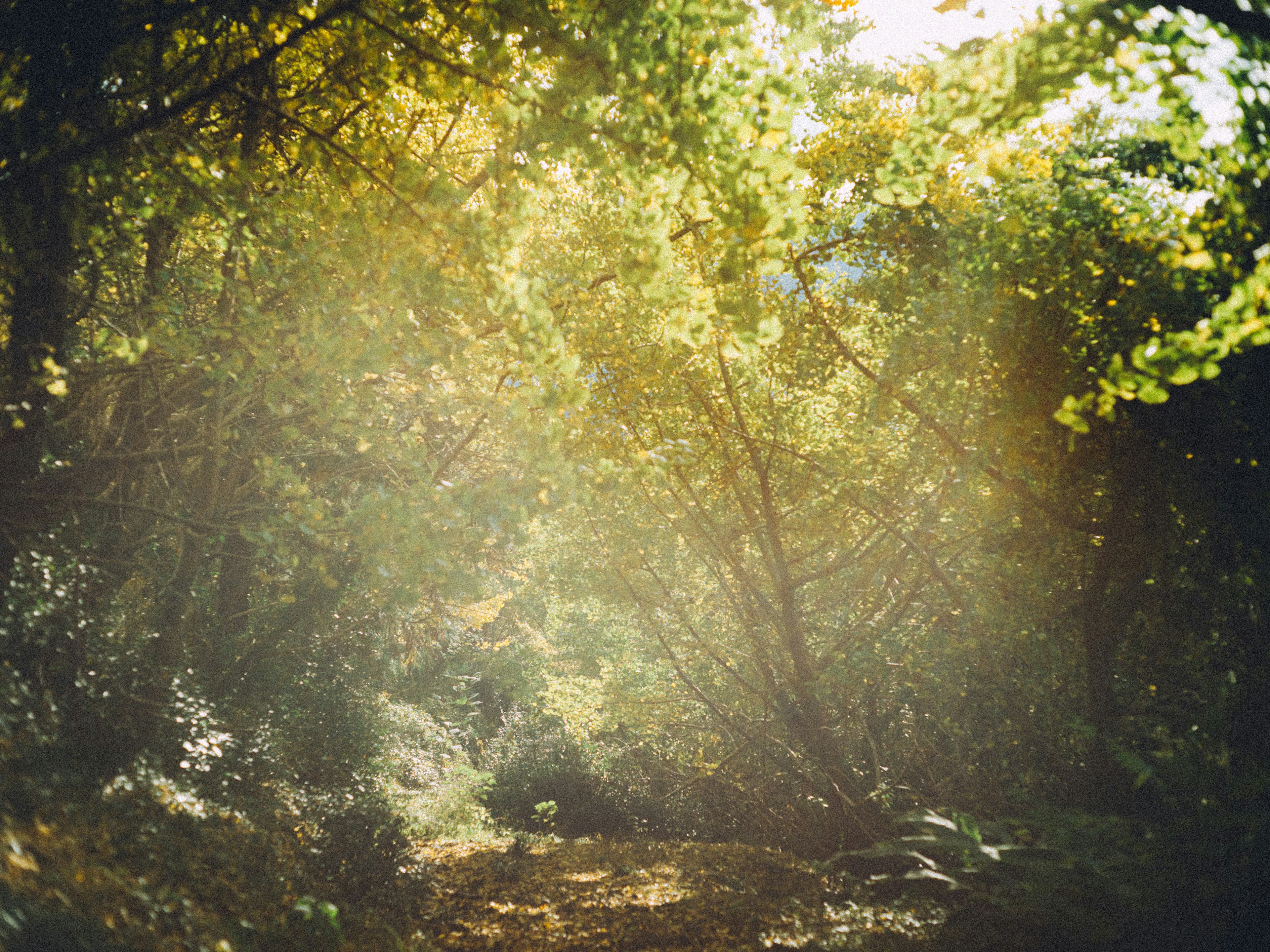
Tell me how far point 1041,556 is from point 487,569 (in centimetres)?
1117

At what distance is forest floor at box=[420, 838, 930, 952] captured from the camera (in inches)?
204

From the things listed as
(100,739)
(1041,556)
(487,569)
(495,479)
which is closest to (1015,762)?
(1041,556)

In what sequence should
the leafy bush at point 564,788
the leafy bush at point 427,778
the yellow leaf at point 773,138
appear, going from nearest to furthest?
the yellow leaf at point 773,138
the leafy bush at point 427,778
the leafy bush at point 564,788

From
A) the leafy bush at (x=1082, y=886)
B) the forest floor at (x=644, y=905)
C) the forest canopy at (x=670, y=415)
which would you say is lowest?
the forest floor at (x=644, y=905)

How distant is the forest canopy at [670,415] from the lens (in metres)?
3.36

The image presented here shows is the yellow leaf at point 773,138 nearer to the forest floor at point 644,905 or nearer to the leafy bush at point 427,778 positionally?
the forest floor at point 644,905

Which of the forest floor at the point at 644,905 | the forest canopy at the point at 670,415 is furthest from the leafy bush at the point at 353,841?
the forest floor at the point at 644,905

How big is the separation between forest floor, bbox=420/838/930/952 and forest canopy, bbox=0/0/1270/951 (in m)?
Answer: 0.13

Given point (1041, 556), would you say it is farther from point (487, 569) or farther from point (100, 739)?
point (487, 569)

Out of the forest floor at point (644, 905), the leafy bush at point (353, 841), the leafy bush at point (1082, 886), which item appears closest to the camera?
the leafy bush at point (1082, 886)

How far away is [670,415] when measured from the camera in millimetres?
7875

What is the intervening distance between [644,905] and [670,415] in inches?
207

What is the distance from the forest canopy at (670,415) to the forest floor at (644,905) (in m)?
0.13

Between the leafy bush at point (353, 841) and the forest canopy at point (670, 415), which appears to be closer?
the forest canopy at point (670, 415)
